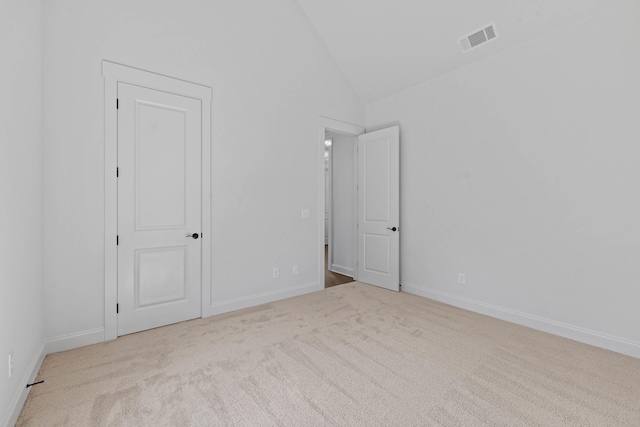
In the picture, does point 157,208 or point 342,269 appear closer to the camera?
point 157,208

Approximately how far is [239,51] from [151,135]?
1.44 m

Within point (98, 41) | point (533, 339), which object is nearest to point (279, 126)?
point (98, 41)

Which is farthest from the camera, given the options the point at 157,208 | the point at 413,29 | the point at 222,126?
the point at 413,29

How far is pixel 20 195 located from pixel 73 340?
1.38 meters

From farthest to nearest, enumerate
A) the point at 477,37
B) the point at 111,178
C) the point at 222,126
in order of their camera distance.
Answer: the point at 222,126, the point at 477,37, the point at 111,178

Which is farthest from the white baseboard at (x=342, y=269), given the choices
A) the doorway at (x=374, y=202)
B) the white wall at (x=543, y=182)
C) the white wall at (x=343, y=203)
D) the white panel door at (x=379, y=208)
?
the white wall at (x=543, y=182)

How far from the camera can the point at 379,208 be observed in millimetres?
4508

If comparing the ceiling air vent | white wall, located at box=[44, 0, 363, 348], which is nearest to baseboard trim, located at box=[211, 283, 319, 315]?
white wall, located at box=[44, 0, 363, 348]

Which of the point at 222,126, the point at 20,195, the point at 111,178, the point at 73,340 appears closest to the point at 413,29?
the point at 222,126

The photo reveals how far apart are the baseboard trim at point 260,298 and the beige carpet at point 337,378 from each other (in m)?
0.25

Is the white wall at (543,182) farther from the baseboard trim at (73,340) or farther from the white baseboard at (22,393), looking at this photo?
the white baseboard at (22,393)

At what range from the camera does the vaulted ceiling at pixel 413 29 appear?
112 inches

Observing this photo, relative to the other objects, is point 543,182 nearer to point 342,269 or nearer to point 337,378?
point 337,378

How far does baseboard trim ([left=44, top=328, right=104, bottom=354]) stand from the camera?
98.0 inches
